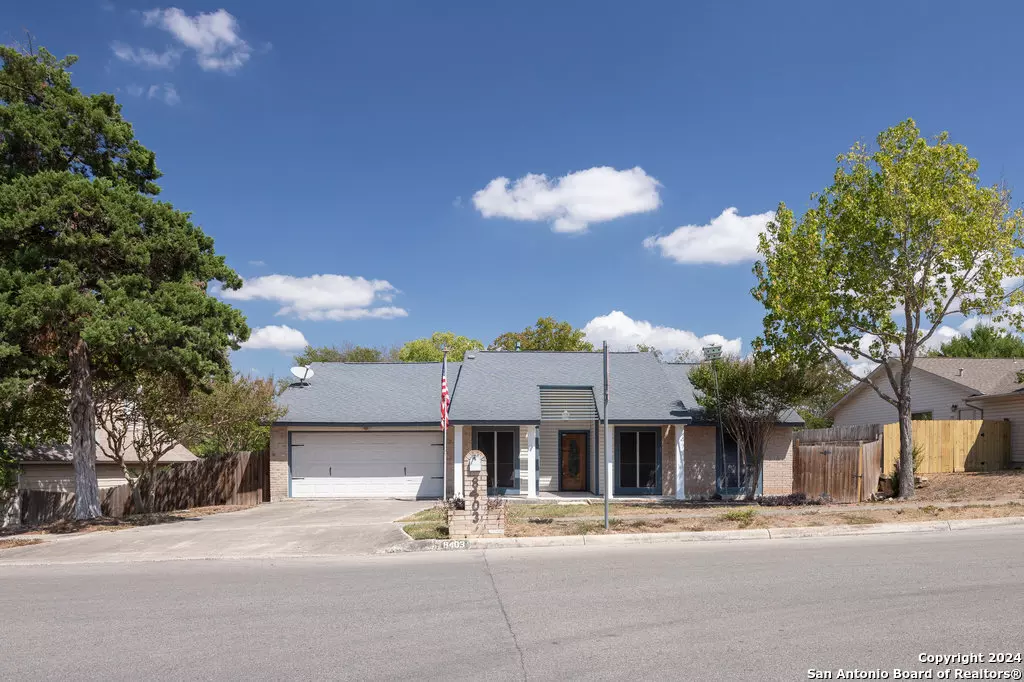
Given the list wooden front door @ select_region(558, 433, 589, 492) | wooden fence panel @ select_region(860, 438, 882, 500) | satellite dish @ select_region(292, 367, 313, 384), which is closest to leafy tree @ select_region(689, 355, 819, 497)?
wooden fence panel @ select_region(860, 438, 882, 500)

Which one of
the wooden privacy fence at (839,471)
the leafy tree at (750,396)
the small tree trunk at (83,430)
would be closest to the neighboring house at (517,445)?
the leafy tree at (750,396)

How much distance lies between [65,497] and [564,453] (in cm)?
1568

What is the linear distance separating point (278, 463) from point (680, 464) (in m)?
13.0

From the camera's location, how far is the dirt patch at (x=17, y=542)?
14.1 meters

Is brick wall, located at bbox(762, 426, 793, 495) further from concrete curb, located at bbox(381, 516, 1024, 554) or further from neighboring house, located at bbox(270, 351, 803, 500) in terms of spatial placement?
concrete curb, located at bbox(381, 516, 1024, 554)

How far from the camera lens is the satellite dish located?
88.3 feet

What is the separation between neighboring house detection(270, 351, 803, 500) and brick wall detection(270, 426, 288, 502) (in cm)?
3

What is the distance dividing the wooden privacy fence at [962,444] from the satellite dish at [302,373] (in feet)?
69.6

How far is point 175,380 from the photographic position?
19906 millimetres

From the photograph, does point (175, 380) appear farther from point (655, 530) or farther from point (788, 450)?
point (788, 450)

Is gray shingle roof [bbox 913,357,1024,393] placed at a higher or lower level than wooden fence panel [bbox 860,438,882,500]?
higher

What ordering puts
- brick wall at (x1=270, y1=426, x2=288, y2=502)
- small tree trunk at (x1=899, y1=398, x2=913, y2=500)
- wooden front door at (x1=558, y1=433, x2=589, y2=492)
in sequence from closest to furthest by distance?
small tree trunk at (x1=899, y1=398, x2=913, y2=500)
brick wall at (x1=270, y1=426, x2=288, y2=502)
wooden front door at (x1=558, y1=433, x2=589, y2=492)

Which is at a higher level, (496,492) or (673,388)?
(673,388)

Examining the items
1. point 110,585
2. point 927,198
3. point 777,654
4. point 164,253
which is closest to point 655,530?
point 777,654
